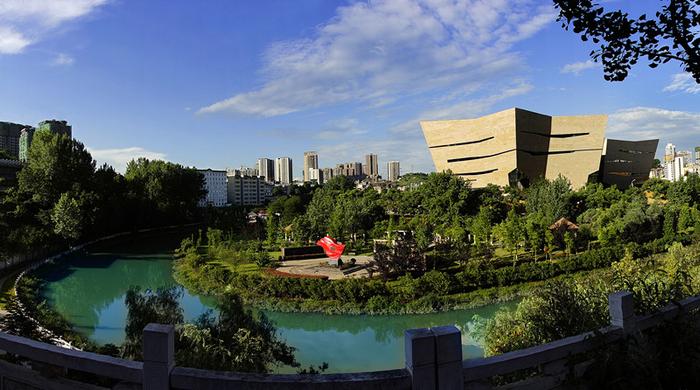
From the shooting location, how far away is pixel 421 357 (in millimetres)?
2363

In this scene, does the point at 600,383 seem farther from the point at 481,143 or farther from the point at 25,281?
the point at 481,143

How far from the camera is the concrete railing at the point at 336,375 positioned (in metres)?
2.38

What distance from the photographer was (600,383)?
9.27 ft

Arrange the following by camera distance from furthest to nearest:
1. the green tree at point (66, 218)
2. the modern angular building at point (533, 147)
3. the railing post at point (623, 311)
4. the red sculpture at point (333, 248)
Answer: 1. the modern angular building at point (533, 147)
2. the green tree at point (66, 218)
3. the red sculpture at point (333, 248)
4. the railing post at point (623, 311)

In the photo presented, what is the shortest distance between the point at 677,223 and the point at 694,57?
22.6 m

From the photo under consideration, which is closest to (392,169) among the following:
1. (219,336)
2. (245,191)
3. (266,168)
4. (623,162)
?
(266,168)

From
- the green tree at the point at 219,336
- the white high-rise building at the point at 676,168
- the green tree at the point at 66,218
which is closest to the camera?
the green tree at the point at 219,336

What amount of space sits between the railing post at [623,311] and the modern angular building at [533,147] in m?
37.8

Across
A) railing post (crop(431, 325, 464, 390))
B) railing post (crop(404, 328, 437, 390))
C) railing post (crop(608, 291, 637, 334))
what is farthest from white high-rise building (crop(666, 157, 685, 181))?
railing post (crop(404, 328, 437, 390))

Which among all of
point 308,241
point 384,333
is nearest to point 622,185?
point 308,241

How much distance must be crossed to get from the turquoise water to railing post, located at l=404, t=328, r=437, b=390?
21.7 ft

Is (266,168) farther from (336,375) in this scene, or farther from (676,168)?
(336,375)

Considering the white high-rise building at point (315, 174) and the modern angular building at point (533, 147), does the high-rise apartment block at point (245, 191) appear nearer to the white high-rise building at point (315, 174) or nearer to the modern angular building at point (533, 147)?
the white high-rise building at point (315, 174)

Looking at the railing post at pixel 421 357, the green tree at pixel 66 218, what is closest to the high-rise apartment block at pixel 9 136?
the green tree at pixel 66 218
